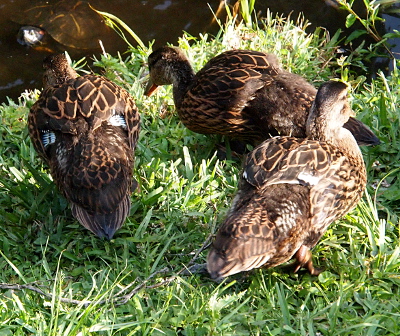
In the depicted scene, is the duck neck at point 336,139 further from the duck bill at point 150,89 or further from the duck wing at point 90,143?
the duck bill at point 150,89

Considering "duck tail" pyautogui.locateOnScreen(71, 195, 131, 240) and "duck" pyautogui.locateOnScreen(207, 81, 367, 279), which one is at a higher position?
"duck tail" pyautogui.locateOnScreen(71, 195, 131, 240)

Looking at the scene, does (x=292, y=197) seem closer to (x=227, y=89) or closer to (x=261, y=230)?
(x=261, y=230)

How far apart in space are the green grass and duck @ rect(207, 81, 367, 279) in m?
0.22

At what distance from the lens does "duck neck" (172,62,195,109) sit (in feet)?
18.7

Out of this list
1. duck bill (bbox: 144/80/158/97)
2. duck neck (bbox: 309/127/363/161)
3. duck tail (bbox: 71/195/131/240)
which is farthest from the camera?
duck bill (bbox: 144/80/158/97)

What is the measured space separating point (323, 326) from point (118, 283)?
1.31 metres

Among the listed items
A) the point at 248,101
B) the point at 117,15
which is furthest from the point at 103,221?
the point at 117,15

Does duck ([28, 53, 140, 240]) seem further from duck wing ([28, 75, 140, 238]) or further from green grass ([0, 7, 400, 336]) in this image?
green grass ([0, 7, 400, 336])

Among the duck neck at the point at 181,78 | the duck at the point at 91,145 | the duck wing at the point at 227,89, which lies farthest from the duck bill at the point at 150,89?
the duck at the point at 91,145

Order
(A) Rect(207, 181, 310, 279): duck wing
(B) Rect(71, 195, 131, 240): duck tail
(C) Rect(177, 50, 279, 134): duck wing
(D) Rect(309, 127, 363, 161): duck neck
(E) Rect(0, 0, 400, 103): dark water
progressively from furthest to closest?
(E) Rect(0, 0, 400, 103): dark water, (C) Rect(177, 50, 279, 134): duck wing, (D) Rect(309, 127, 363, 161): duck neck, (B) Rect(71, 195, 131, 240): duck tail, (A) Rect(207, 181, 310, 279): duck wing

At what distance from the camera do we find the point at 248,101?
5.05m

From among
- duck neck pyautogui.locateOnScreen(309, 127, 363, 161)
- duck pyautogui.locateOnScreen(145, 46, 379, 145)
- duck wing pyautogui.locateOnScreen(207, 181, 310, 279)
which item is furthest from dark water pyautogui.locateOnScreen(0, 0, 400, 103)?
duck wing pyautogui.locateOnScreen(207, 181, 310, 279)

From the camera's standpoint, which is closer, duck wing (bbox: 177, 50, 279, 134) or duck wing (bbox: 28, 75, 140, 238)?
duck wing (bbox: 28, 75, 140, 238)

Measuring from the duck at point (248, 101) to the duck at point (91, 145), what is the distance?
2.54ft
